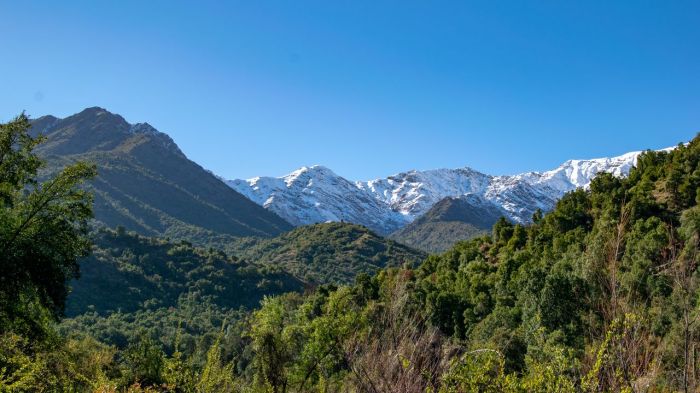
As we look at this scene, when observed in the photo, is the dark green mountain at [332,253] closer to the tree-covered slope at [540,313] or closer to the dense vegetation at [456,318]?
the dense vegetation at [456,318]

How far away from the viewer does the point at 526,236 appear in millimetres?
56375

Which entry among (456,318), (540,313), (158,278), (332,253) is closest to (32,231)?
(540,313)

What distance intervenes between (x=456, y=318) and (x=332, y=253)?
414 ft

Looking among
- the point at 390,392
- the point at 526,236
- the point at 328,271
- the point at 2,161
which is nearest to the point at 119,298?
the point at 328,271

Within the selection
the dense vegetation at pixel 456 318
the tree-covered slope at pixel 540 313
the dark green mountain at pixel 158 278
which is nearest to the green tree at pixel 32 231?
the dense vegetation at pixel 456 318

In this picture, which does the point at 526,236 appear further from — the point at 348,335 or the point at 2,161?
the point at 2,161

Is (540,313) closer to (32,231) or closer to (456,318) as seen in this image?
(456,318)

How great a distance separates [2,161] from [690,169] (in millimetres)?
51215

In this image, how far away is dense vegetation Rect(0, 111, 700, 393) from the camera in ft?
26.5

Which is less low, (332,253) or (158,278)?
(332,253)

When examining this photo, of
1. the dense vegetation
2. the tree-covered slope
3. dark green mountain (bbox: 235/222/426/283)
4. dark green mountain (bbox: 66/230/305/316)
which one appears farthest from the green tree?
dark green mountain (bbox: 235/222/426/283)

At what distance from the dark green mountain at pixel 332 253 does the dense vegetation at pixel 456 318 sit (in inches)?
2666

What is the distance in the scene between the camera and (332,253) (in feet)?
560

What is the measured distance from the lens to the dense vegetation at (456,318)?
26.5 ft
